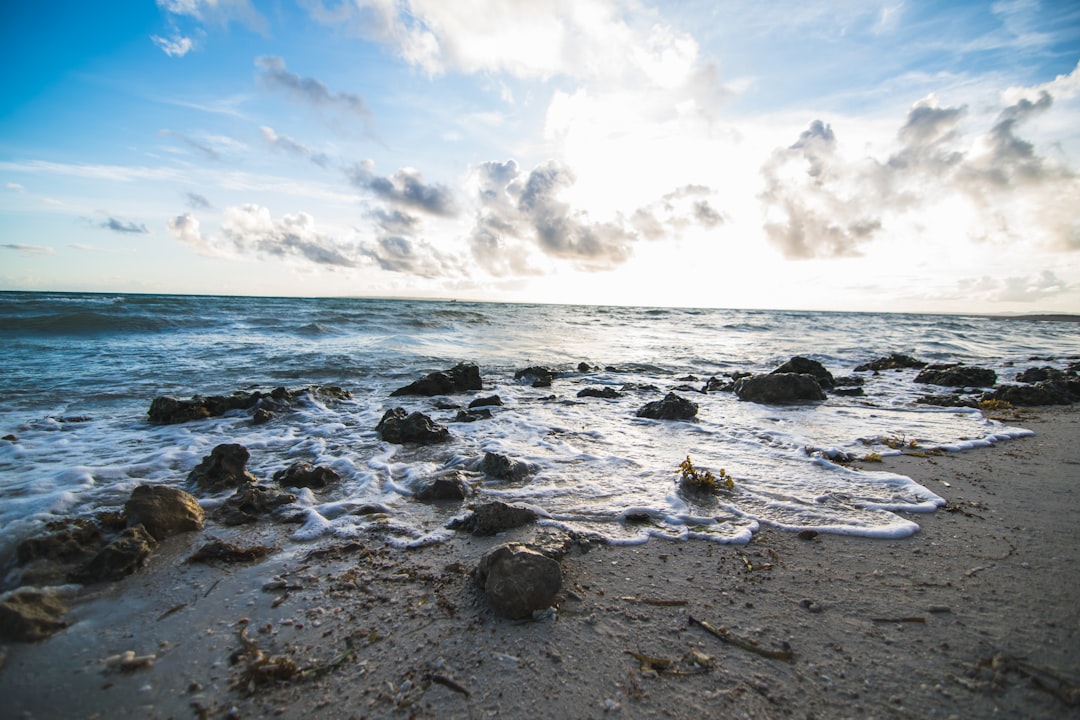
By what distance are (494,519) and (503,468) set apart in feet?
3.95

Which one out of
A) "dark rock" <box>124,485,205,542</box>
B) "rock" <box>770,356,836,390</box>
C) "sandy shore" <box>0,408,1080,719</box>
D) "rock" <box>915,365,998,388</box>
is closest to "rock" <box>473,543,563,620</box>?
"sandy shore" <box>0,408,1080,719</box>

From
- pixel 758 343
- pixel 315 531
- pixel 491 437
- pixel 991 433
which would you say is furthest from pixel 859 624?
pixel 758 343

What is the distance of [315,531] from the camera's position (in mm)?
3566

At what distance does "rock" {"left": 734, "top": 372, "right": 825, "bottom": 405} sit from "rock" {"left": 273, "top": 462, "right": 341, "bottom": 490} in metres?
Result: 7.49

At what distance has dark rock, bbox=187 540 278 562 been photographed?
3.11 meters

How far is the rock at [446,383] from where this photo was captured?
380 inches

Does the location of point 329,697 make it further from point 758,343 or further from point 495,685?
point 758,343

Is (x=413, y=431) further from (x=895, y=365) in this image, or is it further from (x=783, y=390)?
(x=895, y=365)

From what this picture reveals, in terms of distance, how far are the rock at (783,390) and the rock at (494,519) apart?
6.73 meters

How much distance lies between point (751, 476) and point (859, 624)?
236cm

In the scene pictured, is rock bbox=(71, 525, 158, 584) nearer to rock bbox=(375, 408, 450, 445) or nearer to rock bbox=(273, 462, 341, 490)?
rock bbox=(273, 462, 341, 490)

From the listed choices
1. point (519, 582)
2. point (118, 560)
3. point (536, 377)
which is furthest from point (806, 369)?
point (118, 560)

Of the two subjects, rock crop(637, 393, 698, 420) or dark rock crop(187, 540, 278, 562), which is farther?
rock crop(637, 393, 698, 420)

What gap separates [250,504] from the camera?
390 centimetres
